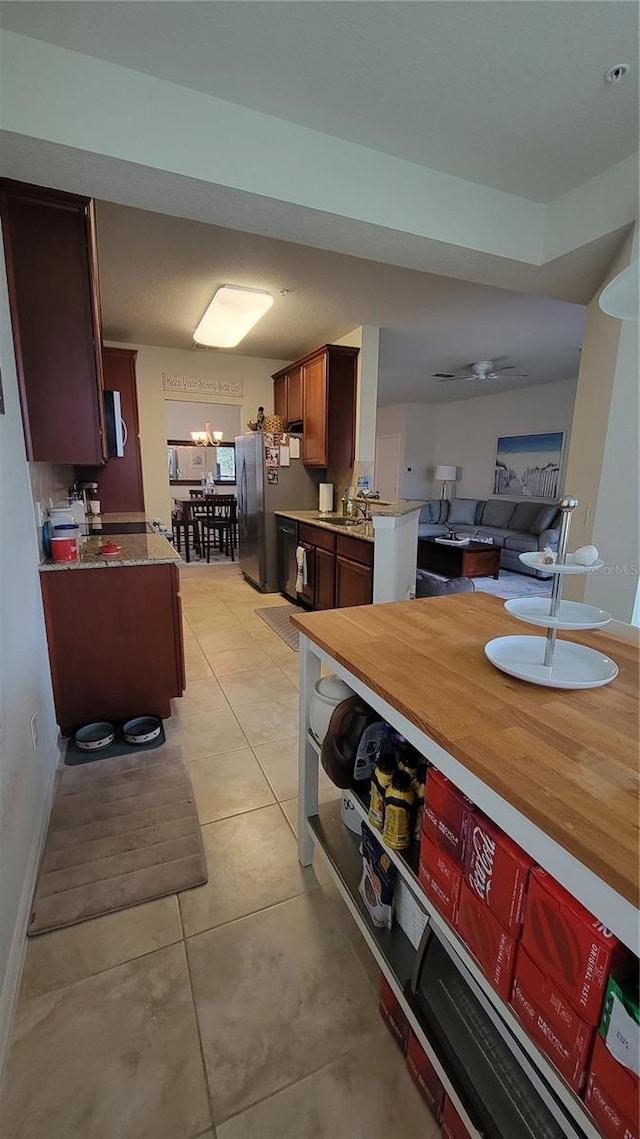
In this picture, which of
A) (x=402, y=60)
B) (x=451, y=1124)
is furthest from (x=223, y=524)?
(x=451, y=1124)

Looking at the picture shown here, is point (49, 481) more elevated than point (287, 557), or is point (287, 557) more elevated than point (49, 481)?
point (49, 481)

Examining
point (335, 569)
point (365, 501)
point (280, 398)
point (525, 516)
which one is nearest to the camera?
point (335, 569)

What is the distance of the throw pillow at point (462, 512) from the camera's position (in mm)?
7695

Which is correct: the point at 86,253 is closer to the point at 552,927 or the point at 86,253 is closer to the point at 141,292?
the point at 141,292

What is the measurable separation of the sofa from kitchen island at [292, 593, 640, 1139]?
15.2 feet

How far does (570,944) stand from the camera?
1.98 feet

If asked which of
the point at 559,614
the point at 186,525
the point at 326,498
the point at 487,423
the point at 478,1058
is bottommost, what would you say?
the point at 478,1058

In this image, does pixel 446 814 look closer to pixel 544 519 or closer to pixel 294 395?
pixel 294 395

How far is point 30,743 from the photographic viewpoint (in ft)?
5.14

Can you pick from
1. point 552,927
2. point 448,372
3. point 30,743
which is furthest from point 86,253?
point 448,372

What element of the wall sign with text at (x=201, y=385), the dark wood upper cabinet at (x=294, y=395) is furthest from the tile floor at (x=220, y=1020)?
the wall sign with text at (x=201, y=385)

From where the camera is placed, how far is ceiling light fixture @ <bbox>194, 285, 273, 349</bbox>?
3.27 m

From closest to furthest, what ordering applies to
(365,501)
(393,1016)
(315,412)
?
(393,1016) → (365,501) → (315,412)

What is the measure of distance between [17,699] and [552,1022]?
153 cm
